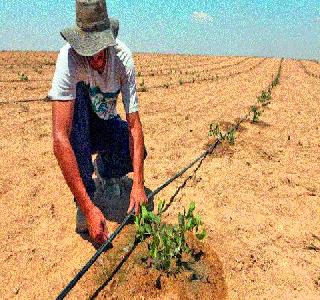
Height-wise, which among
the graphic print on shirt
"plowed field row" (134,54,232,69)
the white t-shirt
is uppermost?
the white t-shirt

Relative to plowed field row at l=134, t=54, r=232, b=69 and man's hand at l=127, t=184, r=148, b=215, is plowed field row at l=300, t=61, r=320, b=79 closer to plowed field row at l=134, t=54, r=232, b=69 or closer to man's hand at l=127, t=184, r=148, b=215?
plowed field row at l=134, t=54, r=232, b=69

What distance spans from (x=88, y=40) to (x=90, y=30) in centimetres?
9

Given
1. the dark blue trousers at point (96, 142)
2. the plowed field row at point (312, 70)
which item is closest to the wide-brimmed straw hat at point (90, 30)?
the dark blue trousers at point (96, 142)

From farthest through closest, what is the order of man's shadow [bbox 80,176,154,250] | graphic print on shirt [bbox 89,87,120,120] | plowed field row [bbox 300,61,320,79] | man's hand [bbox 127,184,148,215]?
1. plowed field row [bbox 300,61,320,79]
2. man's shadow [bbox 80,176,154,250]
3. graphic print on shirt [bbox 89,87,120,120]
4. man's hand [bbox 127,184,148,215]

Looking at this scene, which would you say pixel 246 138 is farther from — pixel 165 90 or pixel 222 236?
pixel 165 90

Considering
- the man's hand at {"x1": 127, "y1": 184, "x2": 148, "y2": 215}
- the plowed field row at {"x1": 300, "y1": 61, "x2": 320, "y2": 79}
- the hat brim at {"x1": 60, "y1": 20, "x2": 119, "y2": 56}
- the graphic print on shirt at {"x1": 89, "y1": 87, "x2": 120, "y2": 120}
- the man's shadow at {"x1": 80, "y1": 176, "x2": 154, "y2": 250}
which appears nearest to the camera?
the hat brim at {"x1": 60, "y1": 20, "x2": 119, "y2": 56}

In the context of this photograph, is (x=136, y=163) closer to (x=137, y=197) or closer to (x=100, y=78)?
(x=137, y=197)

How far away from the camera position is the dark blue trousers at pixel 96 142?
9.80 ft

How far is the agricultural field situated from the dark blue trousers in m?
0.32

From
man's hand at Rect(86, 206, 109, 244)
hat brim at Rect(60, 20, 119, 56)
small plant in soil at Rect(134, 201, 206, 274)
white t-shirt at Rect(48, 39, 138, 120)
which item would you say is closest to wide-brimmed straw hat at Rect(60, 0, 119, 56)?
hat brim at Rect(60, 20, 119, 56)

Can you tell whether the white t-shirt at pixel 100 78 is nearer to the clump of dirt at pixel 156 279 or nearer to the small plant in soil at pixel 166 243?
the small plant in soil at pixel 166 243

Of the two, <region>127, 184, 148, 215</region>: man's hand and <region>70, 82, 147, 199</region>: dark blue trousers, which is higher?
<region>70, 82, 147, 199</region>: dark blue trousers

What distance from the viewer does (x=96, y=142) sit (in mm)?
3377

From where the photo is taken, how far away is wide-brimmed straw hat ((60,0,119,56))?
8.19 ft
